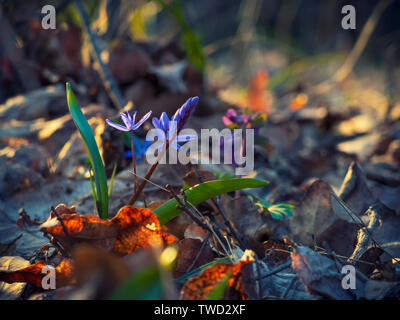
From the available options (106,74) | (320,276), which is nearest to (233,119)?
(320,276)

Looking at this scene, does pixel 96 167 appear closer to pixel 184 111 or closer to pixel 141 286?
pixel 184 111

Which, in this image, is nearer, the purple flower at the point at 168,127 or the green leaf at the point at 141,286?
the green leaf at the point at 141,286

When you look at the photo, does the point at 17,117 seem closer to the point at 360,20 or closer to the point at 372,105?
the point at 372,105

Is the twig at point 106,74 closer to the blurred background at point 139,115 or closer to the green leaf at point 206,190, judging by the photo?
the blurred background at point 139,115

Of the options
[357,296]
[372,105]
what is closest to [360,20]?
[372,105]

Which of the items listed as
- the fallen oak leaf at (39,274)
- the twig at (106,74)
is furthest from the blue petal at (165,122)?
the twig at (106,74)

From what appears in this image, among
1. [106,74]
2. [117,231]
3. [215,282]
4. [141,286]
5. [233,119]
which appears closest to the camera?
[141,286]
